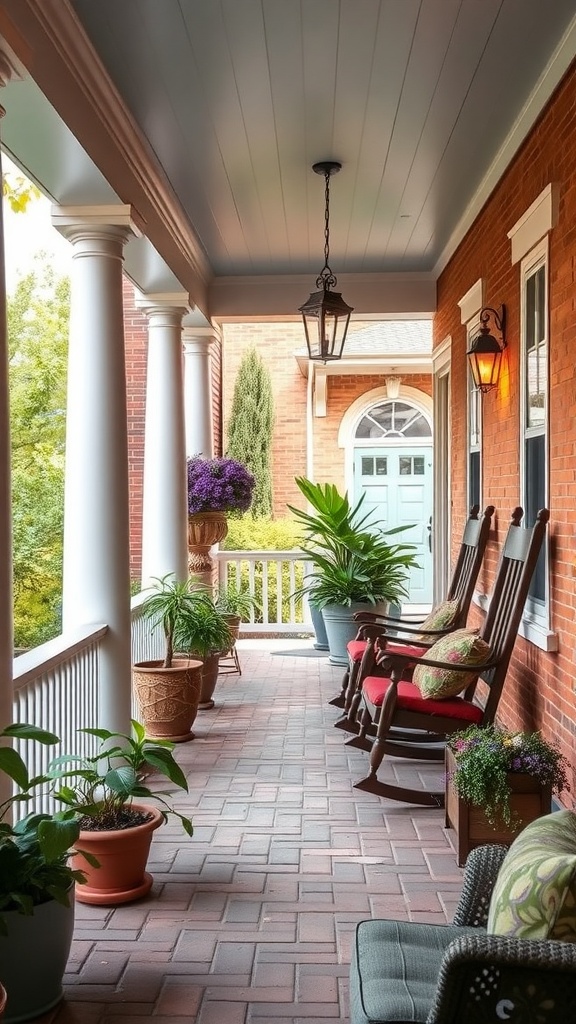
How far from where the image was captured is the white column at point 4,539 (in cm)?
264

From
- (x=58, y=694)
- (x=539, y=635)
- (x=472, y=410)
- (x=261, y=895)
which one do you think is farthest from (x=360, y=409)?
(x=261, y=895)

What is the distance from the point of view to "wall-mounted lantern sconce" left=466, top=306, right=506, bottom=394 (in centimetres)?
524

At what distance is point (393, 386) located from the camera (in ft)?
38.8

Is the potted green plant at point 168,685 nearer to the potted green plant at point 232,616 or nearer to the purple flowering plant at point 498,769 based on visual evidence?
the potted green plant at point 232,616

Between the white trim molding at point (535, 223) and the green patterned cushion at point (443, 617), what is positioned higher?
the white trim molding at point (535, 223)

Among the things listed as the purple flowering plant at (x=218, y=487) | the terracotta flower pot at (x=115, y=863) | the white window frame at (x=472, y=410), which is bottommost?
the terracotta flower pot at (x=115, y=863)

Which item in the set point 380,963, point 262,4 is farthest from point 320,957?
point 262,4

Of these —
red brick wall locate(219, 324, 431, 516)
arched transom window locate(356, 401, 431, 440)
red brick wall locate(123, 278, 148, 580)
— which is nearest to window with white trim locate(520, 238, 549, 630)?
red brick wall locate(123, 278, 148, 580)

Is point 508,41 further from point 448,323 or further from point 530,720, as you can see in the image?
point 448,323

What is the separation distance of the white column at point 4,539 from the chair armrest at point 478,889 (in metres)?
1.38

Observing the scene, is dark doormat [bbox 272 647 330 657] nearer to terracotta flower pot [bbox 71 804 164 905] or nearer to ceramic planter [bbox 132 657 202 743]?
ceramic planter [bbox 132 657 202 743]

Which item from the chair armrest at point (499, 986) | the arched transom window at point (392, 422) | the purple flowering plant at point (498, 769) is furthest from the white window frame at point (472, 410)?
the arched transom window at point (392, 422)

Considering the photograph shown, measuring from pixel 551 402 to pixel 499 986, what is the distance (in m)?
2.99

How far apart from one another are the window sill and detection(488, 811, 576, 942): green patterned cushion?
2319mm
